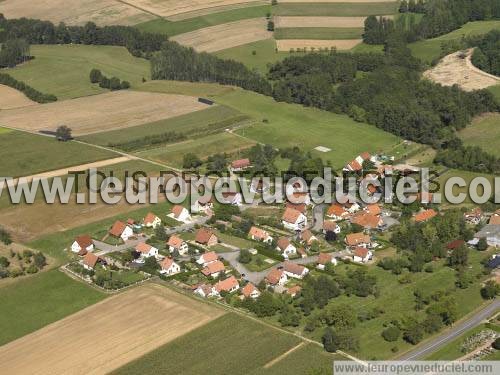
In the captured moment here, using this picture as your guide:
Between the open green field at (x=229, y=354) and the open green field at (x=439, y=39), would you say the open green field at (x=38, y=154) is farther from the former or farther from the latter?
the open green field at (x=439, y=39)

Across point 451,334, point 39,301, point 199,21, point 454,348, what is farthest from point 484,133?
point 199,21

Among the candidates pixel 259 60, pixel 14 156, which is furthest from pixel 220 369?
pixel 259 60

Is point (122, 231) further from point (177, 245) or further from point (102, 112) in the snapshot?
point (102, 112)

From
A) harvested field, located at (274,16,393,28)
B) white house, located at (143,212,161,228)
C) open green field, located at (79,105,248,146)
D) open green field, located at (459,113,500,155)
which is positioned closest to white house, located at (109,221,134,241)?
white house, located at (143,212,161,228)

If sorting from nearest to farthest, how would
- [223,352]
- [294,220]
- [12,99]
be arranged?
[223,352] → [294,220] → [12,99]

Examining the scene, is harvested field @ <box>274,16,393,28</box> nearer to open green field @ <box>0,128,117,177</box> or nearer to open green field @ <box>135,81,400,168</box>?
open green field @ <box>135,81,400,168</box>

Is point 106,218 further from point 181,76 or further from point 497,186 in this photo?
point 181,76

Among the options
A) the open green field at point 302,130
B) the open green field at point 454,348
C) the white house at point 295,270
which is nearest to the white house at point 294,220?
the white house at point 295,270

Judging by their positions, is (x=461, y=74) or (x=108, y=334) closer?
(x=108, y=334)
